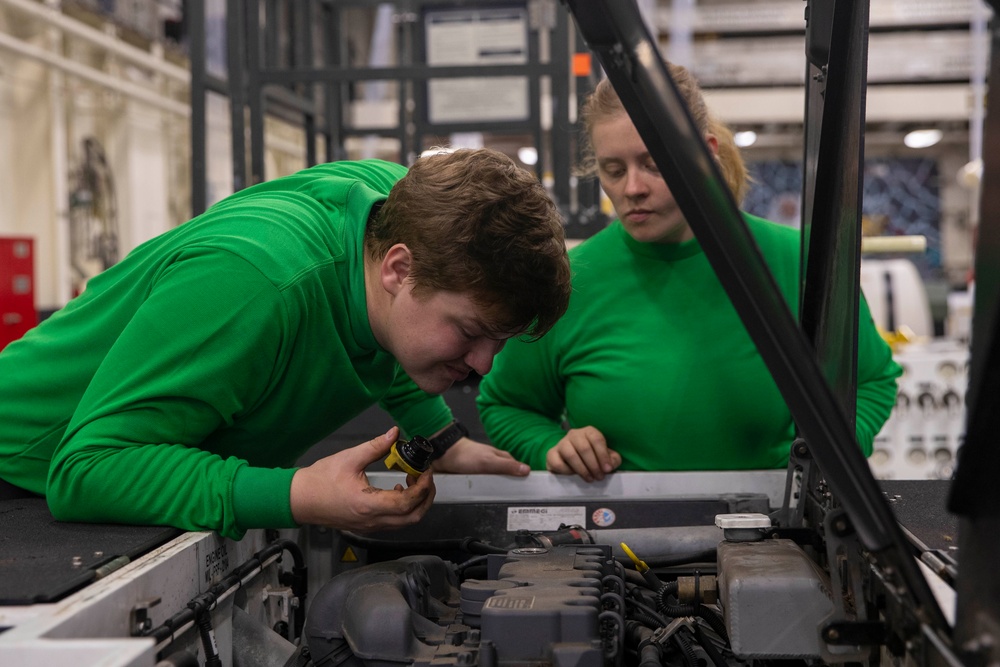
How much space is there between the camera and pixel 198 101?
150 inches

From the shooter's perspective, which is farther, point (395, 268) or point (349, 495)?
point (395, 268)

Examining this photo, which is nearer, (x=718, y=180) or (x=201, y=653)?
(x=718, y=180)

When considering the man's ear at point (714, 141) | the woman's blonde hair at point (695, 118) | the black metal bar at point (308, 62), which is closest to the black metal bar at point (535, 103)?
the black metal bar at point (308, 62)

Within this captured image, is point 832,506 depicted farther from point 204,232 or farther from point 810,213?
point 204,232

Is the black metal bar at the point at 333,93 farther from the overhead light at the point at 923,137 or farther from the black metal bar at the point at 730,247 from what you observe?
the overhead light at the point at 923,137

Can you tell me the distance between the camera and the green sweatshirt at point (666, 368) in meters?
1.58

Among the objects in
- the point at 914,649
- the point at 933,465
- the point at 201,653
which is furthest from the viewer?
the point at 933,465

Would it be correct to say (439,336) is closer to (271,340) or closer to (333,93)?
(271,340)

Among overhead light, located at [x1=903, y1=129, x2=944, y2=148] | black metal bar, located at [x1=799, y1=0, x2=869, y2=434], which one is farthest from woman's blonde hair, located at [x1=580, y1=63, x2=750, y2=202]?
overhead light, located at [x1=903, y1=129, x2=944, y2=148]

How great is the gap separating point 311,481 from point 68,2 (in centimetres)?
626

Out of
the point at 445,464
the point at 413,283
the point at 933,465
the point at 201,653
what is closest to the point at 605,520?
the point at 445,464

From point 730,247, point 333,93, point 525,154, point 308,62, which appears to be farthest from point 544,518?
point 525,154

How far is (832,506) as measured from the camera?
1.04 m

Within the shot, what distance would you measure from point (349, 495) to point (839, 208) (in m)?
0.65
